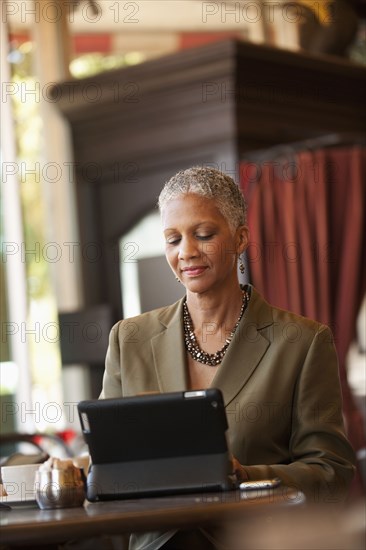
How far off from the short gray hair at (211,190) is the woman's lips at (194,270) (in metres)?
0.12

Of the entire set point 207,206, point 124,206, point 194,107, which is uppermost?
point 194,107

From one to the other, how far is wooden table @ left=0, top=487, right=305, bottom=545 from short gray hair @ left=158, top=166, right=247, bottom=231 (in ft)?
2.43

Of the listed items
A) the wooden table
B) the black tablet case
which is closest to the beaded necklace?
the black tablet case

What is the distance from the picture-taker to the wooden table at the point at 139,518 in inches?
68.1

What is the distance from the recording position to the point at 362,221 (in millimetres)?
5402

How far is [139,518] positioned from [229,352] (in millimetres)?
754

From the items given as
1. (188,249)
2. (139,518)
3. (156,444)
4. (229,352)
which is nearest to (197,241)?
(188,249)

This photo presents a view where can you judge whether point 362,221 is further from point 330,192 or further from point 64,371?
point 64,371

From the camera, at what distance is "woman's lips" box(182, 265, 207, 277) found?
235 cm

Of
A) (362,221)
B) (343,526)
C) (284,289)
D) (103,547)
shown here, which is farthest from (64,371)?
(343,526)

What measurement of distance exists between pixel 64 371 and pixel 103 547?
11.7 feet

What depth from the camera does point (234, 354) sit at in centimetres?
244

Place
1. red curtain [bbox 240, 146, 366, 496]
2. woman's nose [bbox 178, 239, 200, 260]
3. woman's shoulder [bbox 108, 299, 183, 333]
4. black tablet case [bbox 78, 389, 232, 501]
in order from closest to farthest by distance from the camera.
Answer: black tablet case [bbox 78, 389, 232, 501], woman's nose [bbox 178, 239, 200, 260], woman's shoulder [bbox 108, 299, 183, 333], red curtain [bbox 240, 146, 366, 496]

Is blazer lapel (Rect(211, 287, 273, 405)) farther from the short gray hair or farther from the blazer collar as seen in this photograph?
the short gray hair
